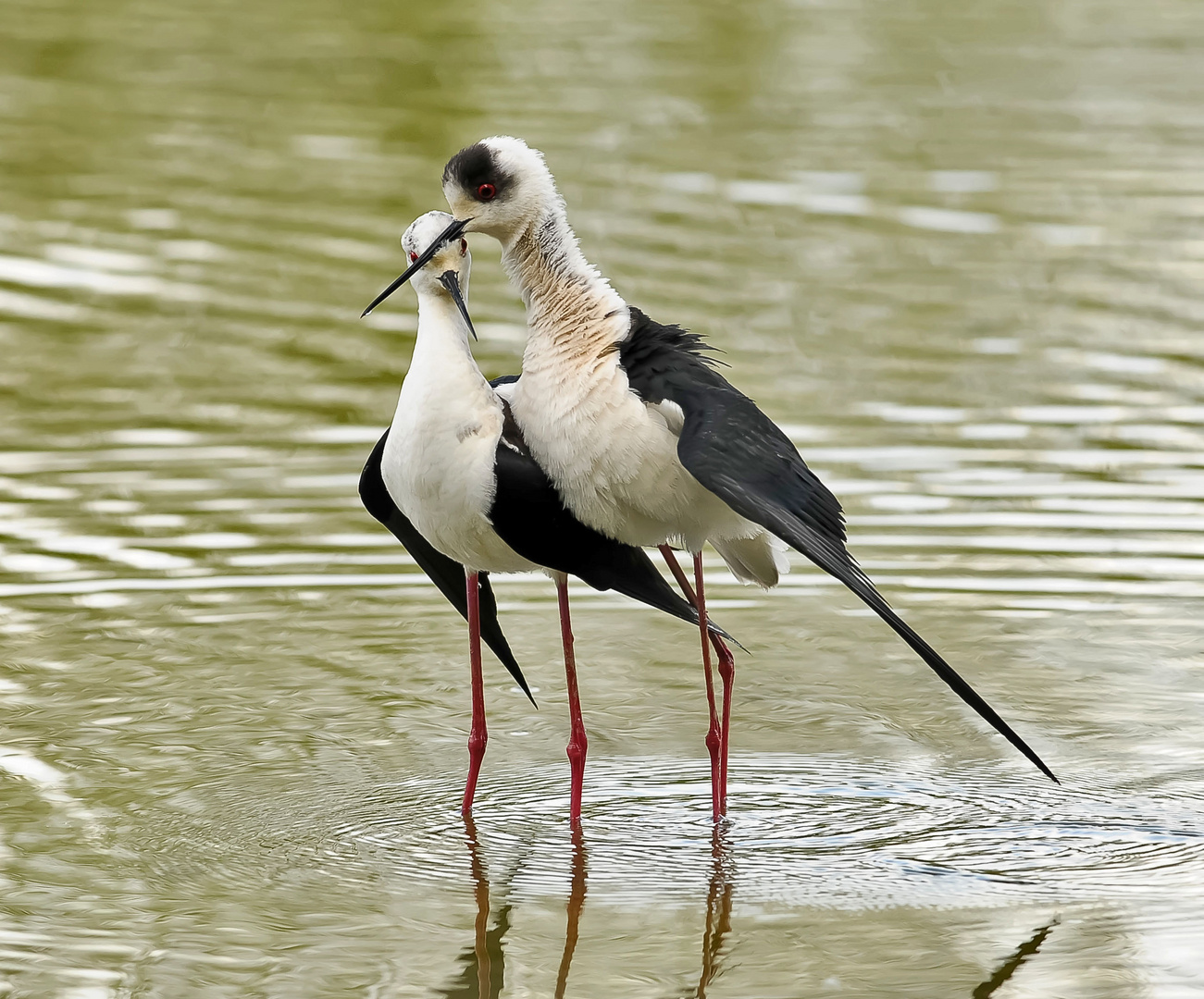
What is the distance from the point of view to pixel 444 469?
20.7 ft

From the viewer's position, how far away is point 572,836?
6574 mm

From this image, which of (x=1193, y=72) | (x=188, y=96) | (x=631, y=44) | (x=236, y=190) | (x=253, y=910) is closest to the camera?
(x=253, y=910)

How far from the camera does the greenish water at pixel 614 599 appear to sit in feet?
19.4

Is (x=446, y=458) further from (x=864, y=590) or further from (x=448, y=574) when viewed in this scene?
(x=864, y=590)

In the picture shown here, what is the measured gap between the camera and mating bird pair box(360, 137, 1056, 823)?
6.22 m

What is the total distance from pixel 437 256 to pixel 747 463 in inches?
47.2

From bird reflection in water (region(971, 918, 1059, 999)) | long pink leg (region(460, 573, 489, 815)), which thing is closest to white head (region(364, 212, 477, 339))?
long pink leg (region(460, 573, 489, 815))

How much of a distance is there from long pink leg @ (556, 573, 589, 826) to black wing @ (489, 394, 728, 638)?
0.16m

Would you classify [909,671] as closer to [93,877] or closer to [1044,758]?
[1044,758]

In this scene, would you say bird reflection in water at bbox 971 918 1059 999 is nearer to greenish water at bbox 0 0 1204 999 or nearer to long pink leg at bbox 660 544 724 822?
greenish water at bbox 0 0 1204 999

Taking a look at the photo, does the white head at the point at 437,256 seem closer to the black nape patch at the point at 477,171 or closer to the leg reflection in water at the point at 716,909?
the black nape patch at the point at 477,171

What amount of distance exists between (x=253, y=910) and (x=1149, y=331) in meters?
9.24

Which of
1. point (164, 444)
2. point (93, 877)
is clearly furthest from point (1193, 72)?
point (93, 877)

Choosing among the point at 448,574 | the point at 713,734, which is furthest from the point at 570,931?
the point at 448,574
